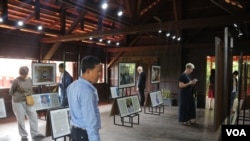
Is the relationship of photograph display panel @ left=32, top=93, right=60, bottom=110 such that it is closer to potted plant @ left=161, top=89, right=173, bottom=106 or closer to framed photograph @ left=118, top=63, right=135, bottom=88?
framed photograph @ left=118, top=63, right=135, bottom=88

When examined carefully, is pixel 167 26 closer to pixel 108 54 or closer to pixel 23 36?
pixel 23 36

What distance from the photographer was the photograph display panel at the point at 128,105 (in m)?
5.67

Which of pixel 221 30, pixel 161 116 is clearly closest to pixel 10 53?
pixel 161 116

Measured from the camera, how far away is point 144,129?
5.59 metres

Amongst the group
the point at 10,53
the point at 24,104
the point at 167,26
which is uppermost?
the point at 167,26

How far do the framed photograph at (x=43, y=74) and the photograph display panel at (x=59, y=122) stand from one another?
8.98ft

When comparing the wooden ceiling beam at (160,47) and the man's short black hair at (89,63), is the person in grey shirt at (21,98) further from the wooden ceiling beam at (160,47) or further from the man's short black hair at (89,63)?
the wooden ceiling beam at (160,47)

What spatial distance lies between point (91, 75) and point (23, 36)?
256 inches

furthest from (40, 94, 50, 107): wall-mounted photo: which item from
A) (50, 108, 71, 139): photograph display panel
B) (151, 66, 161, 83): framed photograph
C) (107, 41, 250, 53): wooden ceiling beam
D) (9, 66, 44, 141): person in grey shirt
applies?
(107, 41, 250, 53): wooden ceiling beam

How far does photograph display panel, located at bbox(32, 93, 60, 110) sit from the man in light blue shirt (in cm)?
426

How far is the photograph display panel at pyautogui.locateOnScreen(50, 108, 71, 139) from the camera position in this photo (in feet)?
12.3

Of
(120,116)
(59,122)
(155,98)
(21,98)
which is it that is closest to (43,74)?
(21,98)

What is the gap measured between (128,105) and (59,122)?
239 centimetres

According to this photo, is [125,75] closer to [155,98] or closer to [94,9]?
[155,98]
